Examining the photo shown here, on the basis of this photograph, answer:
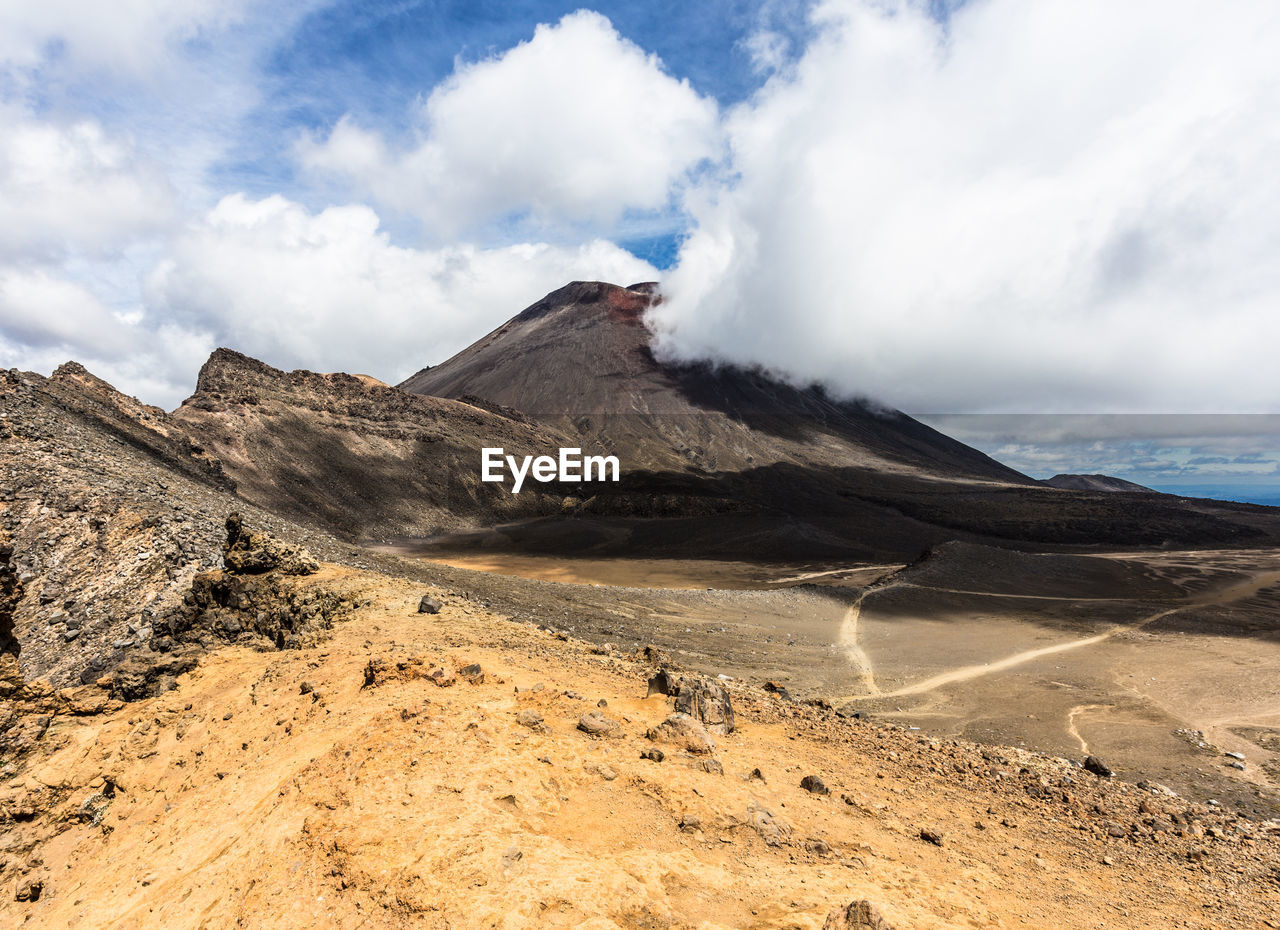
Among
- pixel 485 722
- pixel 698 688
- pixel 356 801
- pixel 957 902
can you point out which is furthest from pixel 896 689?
pixel 356 801

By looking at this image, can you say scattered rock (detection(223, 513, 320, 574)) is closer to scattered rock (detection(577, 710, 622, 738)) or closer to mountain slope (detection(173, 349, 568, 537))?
scattered rock (detection(577, 710, 622, 738))

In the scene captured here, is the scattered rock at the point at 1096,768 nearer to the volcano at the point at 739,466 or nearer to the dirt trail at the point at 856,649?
the dirt trail at the point at 856,649

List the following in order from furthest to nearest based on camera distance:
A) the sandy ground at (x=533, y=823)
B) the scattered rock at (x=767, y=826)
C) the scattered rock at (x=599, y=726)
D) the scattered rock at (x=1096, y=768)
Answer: the scattered rock at (x=1096, y=768) → the scattered rock at (x=599, y=726) → the scattered rock at (x=767, y=826) → the sandy ground at (x=533, y=823)

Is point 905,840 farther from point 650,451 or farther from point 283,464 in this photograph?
point 650,451

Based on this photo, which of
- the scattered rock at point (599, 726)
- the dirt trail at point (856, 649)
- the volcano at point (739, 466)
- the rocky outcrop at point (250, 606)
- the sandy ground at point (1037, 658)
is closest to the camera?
the scattered rock at point (599, 726)

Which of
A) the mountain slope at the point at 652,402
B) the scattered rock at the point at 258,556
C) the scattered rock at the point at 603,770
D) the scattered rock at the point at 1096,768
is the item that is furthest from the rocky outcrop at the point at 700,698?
the mountain slope at the point at 652,402

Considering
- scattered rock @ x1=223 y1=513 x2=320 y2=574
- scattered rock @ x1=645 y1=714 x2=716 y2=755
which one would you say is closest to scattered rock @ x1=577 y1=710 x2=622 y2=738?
scattered rock @ x1=645 y1=714 x2=716 y2=755

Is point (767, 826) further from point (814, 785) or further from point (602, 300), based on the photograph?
point (602, 300)
